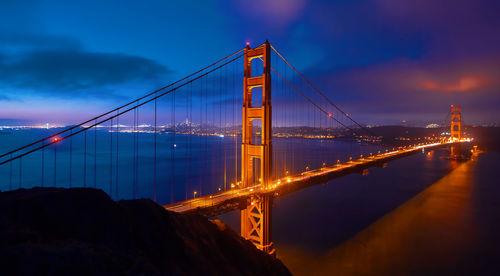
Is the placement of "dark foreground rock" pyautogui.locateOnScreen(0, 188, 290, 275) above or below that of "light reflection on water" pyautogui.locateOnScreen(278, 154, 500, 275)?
above

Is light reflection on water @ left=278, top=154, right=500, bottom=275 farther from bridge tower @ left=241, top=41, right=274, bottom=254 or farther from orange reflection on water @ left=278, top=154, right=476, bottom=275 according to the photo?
bridge tower @ left=241, top=41, right=274, bottom=254

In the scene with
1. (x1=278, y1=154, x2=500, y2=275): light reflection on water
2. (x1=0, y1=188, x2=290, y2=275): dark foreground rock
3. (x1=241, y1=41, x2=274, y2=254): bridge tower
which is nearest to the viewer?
(x1=0, y1=188, x2=290, y2=275): dark foreground rock

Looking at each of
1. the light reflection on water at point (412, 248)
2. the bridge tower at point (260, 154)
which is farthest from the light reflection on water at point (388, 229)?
the bridge tower at point (260, 154)

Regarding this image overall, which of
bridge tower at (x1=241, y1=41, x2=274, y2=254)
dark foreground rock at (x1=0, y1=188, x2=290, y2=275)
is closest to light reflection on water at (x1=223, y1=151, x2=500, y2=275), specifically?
bridge tower at (x1=241, y1=41, x2=274, y2=254)

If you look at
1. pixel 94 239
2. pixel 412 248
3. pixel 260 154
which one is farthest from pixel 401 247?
pixel 94 239

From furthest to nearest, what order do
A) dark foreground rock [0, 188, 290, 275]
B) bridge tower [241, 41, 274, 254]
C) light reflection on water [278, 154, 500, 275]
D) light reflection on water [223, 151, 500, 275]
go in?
light reflection on water [223, 151, 500, 275]
light reflection on water [278, 154, 500, 275]
bridge tower [241, 41, 274, 254]
dark foreground rock [0, 188, 290, 275]

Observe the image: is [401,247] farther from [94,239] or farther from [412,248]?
[94,239]

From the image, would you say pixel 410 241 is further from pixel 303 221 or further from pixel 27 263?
pixel 27 263

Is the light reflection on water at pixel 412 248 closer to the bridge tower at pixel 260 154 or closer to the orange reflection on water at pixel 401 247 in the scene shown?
the orange reflection on water at pixel 401 247
